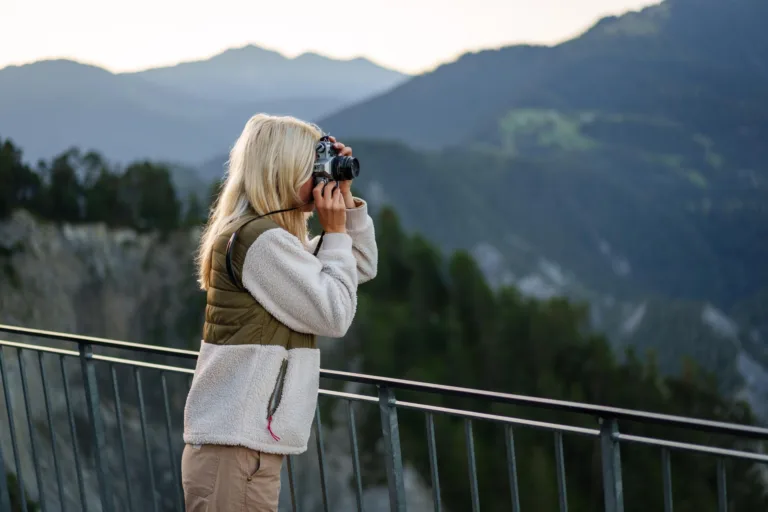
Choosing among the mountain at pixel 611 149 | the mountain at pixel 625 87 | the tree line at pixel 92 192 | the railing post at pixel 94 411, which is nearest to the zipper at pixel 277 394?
the railing post at pixel 94 411

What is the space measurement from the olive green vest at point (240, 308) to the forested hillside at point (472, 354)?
1370 inches

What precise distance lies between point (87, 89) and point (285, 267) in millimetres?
122799

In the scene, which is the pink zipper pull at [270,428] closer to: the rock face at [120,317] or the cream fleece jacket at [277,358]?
the cream fleece jacket at [277,358]

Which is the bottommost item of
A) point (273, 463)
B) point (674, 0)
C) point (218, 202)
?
point (273, 463)

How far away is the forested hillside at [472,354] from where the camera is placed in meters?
38.5

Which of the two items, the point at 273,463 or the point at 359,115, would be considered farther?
the point at 359,115

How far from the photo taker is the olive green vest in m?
1.75

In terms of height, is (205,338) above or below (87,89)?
below

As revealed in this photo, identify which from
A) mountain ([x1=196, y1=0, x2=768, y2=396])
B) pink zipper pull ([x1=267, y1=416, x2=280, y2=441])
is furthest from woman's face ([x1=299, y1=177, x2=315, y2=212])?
mountain ([x1=196, y1=0, x2=768, y2=396])

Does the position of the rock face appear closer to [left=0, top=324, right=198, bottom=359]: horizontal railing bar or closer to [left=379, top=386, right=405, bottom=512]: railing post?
[left=0, top=324, right=198, bottom=359]: horizontal railing bar

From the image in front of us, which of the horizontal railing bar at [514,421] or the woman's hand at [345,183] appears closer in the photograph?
the woman's hand at [345,183]

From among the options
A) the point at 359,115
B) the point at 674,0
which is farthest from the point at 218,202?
the point at 674,0

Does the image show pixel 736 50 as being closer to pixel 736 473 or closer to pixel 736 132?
pixel 736 132

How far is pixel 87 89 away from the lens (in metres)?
116
